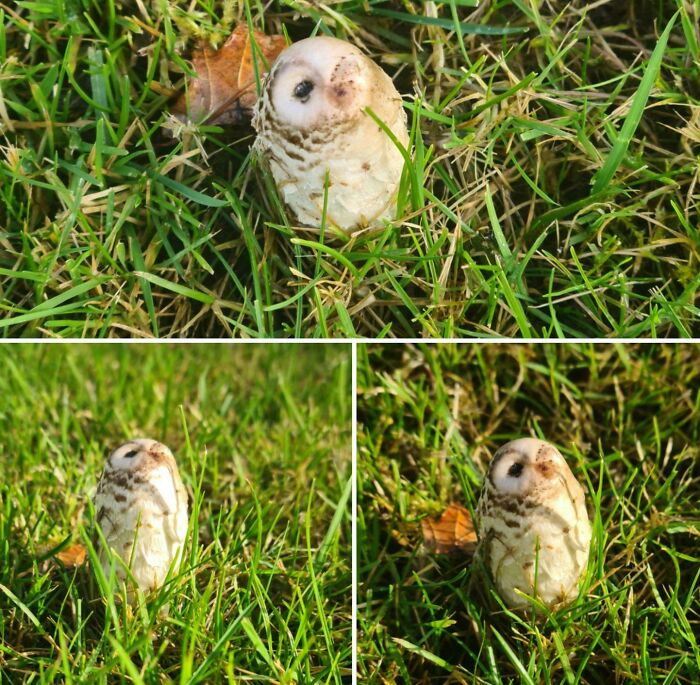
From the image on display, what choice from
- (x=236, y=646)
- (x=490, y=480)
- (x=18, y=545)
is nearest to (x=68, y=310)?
(x=18, y=545)

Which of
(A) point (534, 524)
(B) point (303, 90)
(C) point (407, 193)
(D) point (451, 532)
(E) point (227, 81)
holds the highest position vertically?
(B) point (303, 90)

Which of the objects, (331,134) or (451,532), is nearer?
(331,134)

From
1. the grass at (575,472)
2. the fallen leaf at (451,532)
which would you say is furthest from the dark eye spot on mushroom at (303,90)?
the fallen leaf at (451,532)

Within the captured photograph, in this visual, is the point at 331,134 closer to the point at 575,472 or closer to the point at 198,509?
the point at 198,509

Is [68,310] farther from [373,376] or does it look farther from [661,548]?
[661,548]

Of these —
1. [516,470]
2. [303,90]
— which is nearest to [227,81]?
[303,90]
